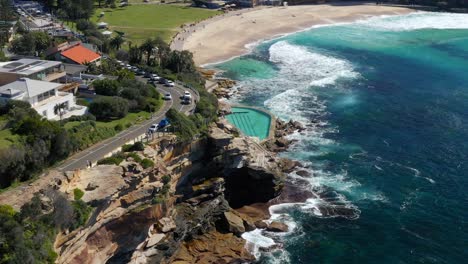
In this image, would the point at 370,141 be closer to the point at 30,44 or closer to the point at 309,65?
the point at 309,65

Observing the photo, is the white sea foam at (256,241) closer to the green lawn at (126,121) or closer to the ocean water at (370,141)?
the ocean water at (370,141)

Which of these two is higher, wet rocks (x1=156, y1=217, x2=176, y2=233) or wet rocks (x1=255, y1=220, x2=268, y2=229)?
wet rocks (x1=156, y1=217, x2=176, y2=233)

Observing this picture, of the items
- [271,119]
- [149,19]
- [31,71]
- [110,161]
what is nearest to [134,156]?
[110,161]

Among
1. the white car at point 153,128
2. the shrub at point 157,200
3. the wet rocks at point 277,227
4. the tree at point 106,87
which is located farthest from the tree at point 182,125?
the wet rocks at point 277,227

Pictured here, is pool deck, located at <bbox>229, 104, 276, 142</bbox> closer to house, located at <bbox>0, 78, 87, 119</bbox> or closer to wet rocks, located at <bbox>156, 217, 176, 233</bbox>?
wet rocks, located at <bbox>156, 217, 176, 233</bbox>

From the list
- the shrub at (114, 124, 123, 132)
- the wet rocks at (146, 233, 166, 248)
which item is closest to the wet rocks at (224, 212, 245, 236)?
the wet rocks at (146, 233, 166, 248)

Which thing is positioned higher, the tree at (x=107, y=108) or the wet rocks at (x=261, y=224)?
the tree at (x=107, y=108)

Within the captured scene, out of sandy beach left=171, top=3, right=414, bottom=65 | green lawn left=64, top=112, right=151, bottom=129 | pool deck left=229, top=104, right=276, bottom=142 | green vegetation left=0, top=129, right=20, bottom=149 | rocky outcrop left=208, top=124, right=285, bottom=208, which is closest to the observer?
green vegetation left=0, top=129, right=20, bottom=149
